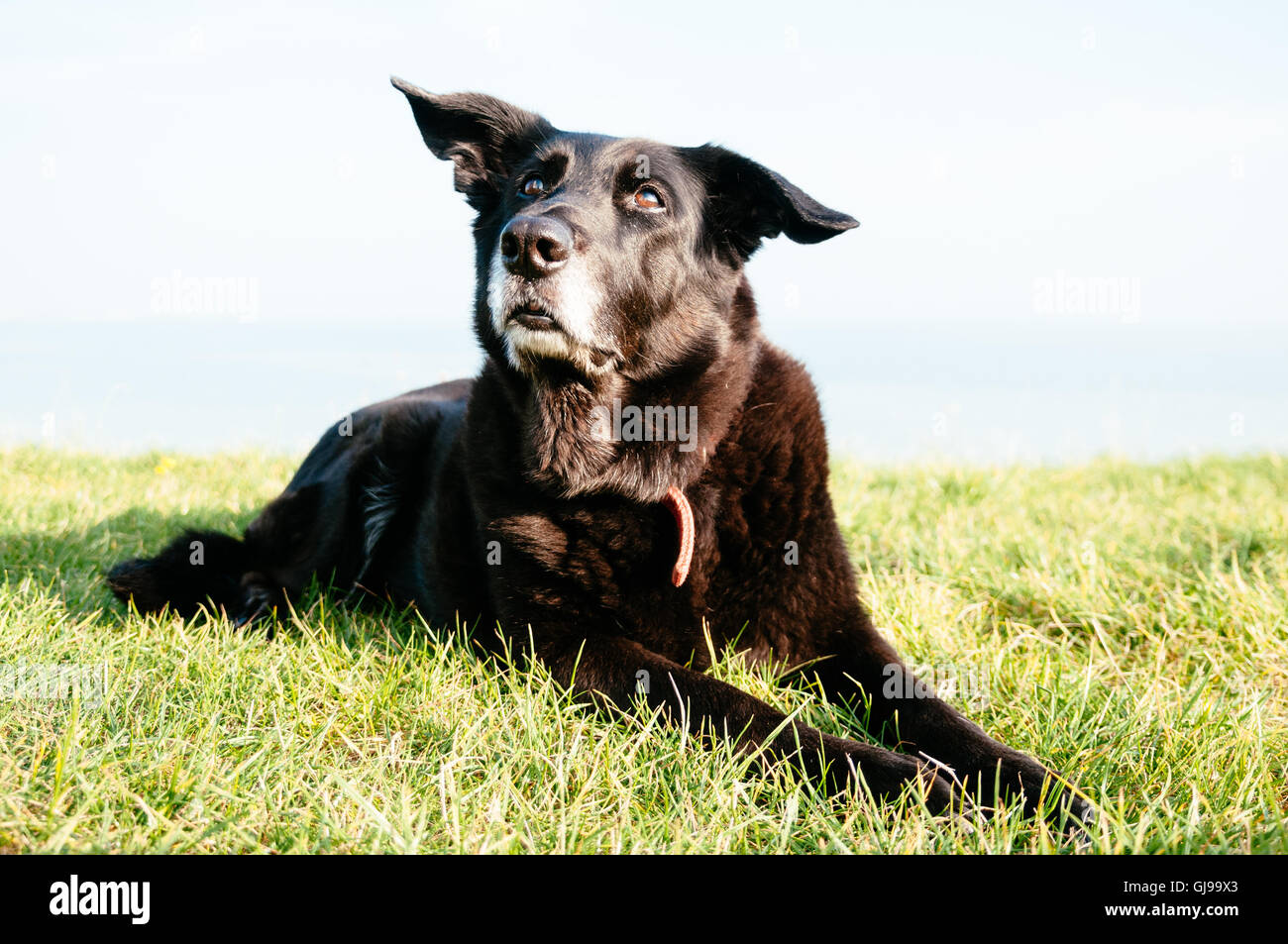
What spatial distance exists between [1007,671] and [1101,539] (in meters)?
1.95

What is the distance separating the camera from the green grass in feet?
6.52

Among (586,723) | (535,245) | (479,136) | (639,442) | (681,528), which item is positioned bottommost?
(586,723)

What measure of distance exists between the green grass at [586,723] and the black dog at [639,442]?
17cm

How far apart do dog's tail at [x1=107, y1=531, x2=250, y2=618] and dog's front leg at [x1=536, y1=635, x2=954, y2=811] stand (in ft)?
4.65

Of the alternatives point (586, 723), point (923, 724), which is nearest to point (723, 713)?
point (586, 723)

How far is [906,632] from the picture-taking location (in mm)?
3262

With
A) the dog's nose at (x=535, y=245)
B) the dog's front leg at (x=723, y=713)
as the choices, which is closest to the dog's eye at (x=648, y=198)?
the dog's nose at (x=535, y=245)

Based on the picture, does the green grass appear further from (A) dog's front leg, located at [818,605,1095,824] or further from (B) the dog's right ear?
(B) the dog's right ear

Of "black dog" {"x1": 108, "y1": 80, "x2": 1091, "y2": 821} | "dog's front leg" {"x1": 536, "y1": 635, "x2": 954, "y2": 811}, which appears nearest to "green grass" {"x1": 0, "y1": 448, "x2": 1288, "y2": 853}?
"dog's front leg" {"x1": 536, "y1": 635, "x2": 954, "y2": 811}

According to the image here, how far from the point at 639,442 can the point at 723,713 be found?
88 centimetres

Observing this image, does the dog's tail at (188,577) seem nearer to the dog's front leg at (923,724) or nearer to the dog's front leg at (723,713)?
the dog's front leg at (723,713)

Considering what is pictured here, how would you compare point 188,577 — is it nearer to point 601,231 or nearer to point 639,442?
point 639,442

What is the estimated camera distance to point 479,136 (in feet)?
11.0
